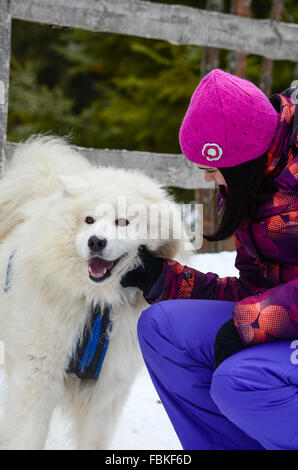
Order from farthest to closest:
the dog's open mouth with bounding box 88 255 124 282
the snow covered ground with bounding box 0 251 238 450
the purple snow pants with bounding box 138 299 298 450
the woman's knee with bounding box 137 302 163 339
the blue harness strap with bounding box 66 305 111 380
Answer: the snow covered ground with bounding box 0 251 238 450, the blue harness strap with bounding box 66 305 111 380, the dog's open mouth with bounding box 88 255 124 282, the woman's knee with bounding box 137 302 163 339, the purple snow pants with bounding box 138 299 298 450

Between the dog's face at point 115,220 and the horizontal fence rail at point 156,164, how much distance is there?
1486 millimetres

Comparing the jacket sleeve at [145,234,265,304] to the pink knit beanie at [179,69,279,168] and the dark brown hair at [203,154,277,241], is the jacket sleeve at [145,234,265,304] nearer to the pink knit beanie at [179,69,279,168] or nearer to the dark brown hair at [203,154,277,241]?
the dark brown hair at [203,154,277,241]

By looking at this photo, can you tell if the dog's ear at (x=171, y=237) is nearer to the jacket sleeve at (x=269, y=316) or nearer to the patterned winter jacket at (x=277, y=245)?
the patterned winter jacket at (x=277, y=245)

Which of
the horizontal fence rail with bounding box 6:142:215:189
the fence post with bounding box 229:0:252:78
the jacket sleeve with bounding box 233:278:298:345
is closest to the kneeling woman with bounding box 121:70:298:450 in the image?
the jacket sleeve with bounding box 233:278:298:345

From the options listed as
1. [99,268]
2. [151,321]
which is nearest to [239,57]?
[99,268]

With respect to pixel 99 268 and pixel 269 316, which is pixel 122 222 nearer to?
pixel 99 268

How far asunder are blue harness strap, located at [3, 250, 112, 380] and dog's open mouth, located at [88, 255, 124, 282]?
17cm

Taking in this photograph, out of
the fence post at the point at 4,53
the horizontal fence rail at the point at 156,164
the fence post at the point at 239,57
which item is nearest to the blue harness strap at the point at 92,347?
the fence post at the point at 4,53

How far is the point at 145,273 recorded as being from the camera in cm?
193

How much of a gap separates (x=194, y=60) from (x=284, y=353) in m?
4.60

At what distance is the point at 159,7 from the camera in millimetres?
3484

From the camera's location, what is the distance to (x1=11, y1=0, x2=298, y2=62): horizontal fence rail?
126 inches

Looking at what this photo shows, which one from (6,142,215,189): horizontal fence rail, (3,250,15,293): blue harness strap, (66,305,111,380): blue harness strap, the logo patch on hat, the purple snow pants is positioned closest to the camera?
the purple snow pants

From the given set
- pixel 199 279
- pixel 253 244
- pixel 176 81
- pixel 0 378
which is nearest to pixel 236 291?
pixel 199 279
